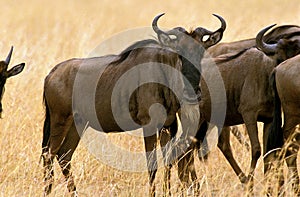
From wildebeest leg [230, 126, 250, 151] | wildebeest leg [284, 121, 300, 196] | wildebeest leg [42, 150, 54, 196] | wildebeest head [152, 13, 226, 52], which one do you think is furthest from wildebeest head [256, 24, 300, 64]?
wildebeest leg [42, 150, 54, 196]

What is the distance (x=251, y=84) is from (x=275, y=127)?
29.8 inches

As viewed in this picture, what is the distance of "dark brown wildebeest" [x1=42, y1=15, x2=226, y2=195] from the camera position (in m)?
6.48

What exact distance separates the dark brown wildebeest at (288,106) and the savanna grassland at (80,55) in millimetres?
300

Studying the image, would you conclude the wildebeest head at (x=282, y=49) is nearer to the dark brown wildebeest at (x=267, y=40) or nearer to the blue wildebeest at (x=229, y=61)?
the blue wildebeest at (x=229, y=61)

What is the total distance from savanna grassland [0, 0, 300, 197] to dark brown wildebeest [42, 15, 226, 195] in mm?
248

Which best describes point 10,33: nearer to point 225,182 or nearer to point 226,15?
point 226,15

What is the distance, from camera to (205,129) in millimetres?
7570

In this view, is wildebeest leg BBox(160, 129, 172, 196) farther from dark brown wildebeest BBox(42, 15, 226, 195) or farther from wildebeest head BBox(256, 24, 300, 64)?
wildebeest head BBox(256, 24, 300, 64)

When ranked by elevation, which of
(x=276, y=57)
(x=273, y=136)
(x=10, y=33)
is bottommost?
(x=273, y=136)

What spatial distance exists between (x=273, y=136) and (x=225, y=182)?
3.70 feet

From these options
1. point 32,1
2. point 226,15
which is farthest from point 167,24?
point 32,1

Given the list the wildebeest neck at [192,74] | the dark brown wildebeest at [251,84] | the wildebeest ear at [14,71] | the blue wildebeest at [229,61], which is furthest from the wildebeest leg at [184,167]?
the wildebeest ear at [14,71]

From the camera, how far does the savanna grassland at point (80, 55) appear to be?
257 inches

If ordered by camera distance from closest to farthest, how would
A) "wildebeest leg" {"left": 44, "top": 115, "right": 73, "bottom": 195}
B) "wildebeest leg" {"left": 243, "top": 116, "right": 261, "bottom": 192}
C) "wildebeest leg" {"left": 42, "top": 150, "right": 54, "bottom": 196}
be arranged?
"wildebeest leg" {"left": 42, "top": 150, "right": 54, "bottom": 196}
"wildebeest leg" {"left": 243, "top": 116, "right": 261, "bottom": 192}
"wildebeest leg" {"left": 44, "top": 115, "right": 73, "bottom": 195}
